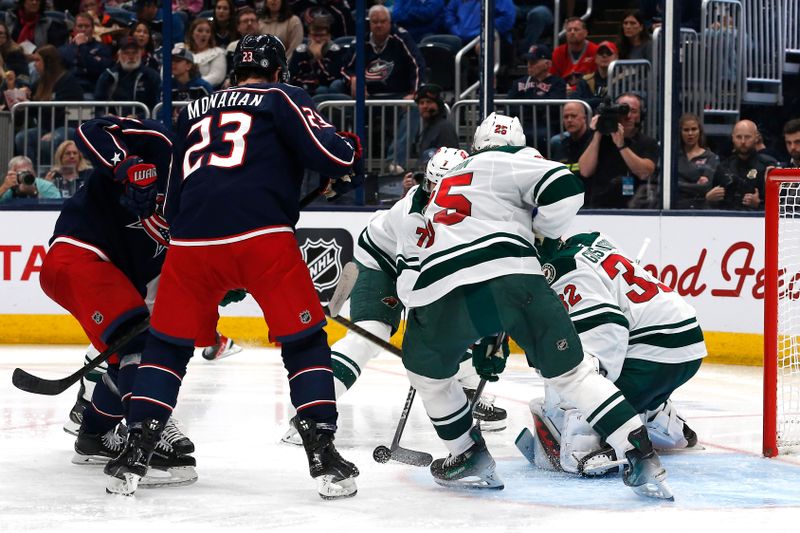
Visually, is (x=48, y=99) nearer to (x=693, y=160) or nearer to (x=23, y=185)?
(x=23, y=185)

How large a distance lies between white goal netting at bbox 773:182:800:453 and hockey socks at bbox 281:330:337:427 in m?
1.92

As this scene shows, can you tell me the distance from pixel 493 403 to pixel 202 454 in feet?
4.65

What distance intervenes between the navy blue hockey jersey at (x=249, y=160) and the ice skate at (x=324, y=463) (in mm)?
562

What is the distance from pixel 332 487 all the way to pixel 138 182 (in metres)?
1.05

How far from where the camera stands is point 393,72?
8.51 meters

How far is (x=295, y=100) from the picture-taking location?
386cm

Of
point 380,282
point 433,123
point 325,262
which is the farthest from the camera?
point 433,123

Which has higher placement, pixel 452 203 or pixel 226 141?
pixel 226 141

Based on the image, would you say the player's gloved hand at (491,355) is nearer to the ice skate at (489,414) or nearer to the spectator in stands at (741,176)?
the ice skate at (489,414)

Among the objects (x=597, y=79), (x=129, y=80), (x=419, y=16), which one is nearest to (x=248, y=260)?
(x=597, y=79)

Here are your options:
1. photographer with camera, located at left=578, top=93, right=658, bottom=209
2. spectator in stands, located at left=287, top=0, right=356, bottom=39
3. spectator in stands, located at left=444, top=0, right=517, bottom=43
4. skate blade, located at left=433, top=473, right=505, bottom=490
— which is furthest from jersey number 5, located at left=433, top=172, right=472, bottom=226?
spectator in stands, located at left=287, top=0, right=356, bottom=39

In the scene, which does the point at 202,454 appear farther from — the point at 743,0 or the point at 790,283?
the point at 743,0

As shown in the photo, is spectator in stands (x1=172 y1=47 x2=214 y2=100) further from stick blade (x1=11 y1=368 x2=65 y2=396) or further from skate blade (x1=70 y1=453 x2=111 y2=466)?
skate blade (x1=70 y1=453 x2=111 y2=466)

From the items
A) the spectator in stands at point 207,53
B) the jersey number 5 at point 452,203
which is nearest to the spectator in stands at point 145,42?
the spectator in stands at point 207,53
